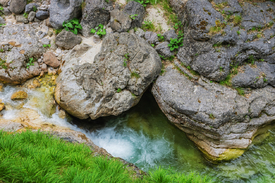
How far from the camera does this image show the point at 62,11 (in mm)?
8305

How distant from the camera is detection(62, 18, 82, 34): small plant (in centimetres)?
820

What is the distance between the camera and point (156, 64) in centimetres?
679

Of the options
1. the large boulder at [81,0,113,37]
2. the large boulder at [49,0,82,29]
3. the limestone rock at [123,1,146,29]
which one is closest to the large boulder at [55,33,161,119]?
the limestone rock at [123,1,146,29]

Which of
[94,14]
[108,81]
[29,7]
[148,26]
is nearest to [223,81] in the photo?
[148,26]

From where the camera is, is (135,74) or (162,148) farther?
(162,148)

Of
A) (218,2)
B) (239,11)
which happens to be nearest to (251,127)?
(239,11)

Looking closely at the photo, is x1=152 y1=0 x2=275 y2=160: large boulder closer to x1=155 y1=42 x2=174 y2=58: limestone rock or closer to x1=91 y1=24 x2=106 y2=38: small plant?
x1=155 y1=42 x2=174 y2=58: limestone rock

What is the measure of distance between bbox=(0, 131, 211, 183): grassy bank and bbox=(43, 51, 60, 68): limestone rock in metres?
4.05

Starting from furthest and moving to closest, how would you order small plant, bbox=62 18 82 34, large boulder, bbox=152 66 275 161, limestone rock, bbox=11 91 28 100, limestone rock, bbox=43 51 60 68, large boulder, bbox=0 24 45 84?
small plant, bbox=62 18 82 34 → limestone rock, bbox=43 51 60 68 → large boulder, bbox=0 24 45 84 → limestone rock, bbox=11 91 28 100 → large boulder, bbox=152 66 275 161

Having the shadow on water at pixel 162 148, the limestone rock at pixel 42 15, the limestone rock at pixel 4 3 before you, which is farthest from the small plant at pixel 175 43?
the limestone rock at pixel 4 3

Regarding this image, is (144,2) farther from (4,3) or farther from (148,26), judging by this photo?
(4,3)

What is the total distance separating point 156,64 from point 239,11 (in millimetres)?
4029

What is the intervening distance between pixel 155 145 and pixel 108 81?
3.31 m

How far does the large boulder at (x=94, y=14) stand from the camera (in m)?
8.25
